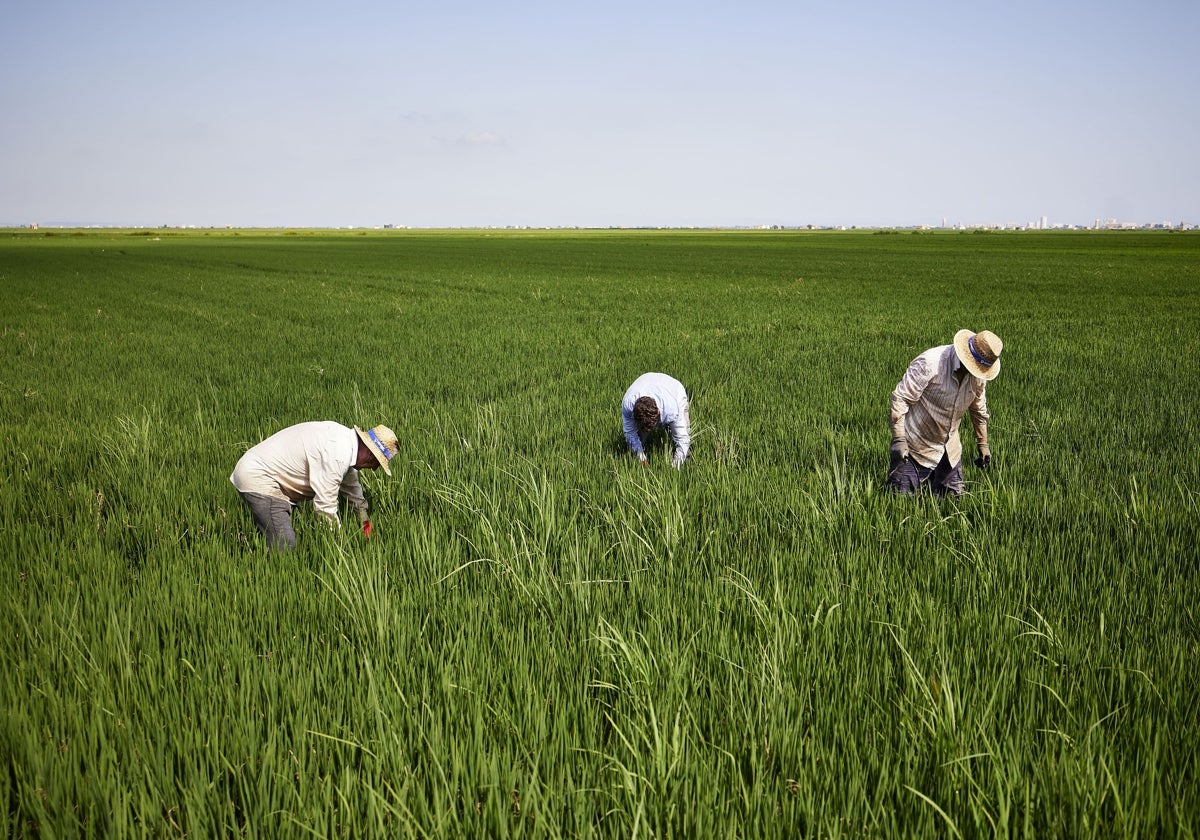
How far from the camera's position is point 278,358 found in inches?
433

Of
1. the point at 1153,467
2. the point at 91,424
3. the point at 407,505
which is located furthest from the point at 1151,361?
the point at 91,424

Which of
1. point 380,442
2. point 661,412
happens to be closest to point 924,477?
point 661,412

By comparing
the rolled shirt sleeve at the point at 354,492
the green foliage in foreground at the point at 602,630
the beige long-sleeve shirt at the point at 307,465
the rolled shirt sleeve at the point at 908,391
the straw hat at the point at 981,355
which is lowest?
the green foliage in foreground at the point at 602,630

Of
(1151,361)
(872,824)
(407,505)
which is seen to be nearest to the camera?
(872,824)

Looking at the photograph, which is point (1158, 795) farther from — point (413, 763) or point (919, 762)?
point (413, 763)

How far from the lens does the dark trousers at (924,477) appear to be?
502 cm

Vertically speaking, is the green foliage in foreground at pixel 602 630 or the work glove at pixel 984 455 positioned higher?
the work glove at pixel 984 455

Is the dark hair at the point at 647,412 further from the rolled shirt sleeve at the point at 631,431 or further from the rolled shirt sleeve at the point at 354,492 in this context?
the rolled shirt sleeve at the point at 354,492

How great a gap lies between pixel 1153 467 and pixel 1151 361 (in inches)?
240

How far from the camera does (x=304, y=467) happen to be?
415 centimetres

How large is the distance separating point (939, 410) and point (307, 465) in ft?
13.1

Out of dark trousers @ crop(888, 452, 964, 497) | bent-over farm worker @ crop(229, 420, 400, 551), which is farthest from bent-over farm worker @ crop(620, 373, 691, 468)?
bent-over farm worker @ crop(229, 420, 400, 551)

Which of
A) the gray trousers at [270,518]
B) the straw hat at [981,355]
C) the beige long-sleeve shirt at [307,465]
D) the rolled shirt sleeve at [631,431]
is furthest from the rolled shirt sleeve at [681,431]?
the gray trousers at [270,518]

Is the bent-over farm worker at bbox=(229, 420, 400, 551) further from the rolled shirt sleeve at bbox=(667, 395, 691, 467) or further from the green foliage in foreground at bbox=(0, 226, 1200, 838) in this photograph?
the rolled shirt sleeve at bbox=(667, 395, 691, 467)
